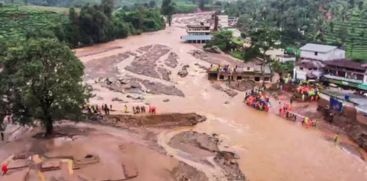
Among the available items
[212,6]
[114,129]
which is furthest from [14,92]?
[212,6]

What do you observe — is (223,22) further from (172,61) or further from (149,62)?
(149,62)

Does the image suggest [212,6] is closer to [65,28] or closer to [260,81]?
[65,28]

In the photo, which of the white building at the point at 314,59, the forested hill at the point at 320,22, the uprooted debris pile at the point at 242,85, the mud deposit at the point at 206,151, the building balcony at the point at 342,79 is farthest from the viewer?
the forested hill at the point at 320,22

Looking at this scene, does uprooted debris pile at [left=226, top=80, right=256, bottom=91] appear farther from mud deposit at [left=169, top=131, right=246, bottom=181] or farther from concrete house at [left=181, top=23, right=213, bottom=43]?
concrete house at [left=181, top=23, right=213, bottom=43]

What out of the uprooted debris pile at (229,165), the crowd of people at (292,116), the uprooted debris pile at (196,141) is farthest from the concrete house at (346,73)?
the uprooted debris pile at (229,165)

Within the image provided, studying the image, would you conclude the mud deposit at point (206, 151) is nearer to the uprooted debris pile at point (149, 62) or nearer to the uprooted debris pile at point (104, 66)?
the uprooted debris pile at point (149, 62)

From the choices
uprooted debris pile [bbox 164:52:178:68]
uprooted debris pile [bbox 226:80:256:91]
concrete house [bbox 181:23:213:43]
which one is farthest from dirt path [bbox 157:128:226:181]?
concrete house [bbox 181:23:213:43]

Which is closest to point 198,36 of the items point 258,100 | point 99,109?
point 258,100
